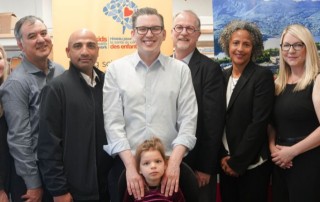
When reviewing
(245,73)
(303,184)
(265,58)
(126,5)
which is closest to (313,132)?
(303,184)

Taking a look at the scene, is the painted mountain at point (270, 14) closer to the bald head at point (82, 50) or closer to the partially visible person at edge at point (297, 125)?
the partially visible person at edge at point (297, 125)

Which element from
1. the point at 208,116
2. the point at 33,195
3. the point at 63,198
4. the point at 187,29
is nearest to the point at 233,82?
the point at 208,116

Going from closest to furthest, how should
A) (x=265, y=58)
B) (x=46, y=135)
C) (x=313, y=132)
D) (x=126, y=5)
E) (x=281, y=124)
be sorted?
(x=46, y=135) → (x=313, y=132) → (x=281, y=124) → (x=265, y=58) → (x=126, y=5)

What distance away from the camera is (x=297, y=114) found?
88.4 inches

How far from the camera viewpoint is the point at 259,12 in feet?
10.7

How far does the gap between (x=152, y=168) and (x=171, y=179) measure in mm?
127

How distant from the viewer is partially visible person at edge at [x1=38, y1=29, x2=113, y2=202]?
198cm

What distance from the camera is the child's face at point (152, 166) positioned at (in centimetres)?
190

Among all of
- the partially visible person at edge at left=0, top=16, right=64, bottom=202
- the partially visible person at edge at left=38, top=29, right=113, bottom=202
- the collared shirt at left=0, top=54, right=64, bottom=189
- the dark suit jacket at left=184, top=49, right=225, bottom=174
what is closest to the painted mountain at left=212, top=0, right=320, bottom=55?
the dark suit jacket at left=184, top=49, right=225, bottom=174

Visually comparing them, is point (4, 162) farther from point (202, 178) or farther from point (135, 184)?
point (202, 178)

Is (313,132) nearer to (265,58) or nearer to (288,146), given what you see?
(288,146)

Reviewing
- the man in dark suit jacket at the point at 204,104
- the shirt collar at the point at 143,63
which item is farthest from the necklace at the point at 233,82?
the shirt collar at the point at 143,63

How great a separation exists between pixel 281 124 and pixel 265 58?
3.09ft

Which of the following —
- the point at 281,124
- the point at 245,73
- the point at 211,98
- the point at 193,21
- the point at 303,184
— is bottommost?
the point at 303,184
